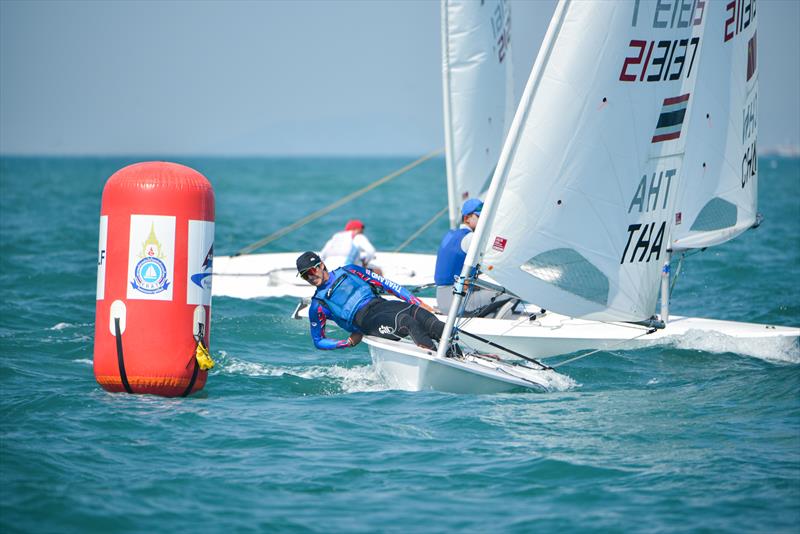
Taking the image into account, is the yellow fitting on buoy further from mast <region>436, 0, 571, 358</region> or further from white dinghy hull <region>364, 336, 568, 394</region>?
mast <region>436, 0, 571, 358</region>

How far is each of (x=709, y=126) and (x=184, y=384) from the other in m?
6.95

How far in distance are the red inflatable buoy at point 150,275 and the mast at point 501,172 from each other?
6.69 feet

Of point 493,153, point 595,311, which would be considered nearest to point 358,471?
point 595,311

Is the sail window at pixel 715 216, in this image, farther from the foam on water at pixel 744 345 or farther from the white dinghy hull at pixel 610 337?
the foam on water at pixel 744 345

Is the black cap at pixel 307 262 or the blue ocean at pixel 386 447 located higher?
the black cap at pixel 307 262

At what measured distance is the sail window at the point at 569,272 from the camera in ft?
28.2

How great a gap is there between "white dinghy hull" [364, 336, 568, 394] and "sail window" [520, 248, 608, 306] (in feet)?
2.77

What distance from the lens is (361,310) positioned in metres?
8.77

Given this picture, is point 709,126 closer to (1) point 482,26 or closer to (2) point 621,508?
(1) point 482,26

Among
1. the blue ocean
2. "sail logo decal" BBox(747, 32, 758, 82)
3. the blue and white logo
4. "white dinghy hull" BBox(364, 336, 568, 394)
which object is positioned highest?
"sail logo decal" BBox(747, 32, 758, 82)

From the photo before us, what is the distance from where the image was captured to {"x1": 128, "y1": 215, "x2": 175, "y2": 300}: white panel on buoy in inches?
307

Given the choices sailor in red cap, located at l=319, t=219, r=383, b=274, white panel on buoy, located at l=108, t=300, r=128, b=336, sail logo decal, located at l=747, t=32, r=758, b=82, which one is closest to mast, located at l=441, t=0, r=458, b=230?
sailor in red cap, located at l=319, t=219, r=383, b=274

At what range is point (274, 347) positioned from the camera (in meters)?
11.5

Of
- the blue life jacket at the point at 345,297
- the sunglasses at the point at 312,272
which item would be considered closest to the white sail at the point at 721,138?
the blue life jacket at the point at 345,297
